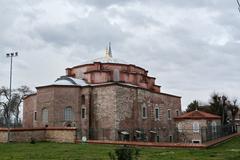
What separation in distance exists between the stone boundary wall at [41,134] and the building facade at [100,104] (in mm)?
6014

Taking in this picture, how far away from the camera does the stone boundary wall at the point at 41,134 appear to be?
24438 millimetres

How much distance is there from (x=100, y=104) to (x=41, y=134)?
9.26 metres

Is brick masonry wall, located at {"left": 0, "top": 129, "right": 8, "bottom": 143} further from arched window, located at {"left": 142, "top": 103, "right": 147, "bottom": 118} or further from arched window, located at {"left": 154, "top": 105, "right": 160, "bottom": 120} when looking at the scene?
arched window, located at {"left": 154, "top": 105, "right": 160, "bottom": 120}

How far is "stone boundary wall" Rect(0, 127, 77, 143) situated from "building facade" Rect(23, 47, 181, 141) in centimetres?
601

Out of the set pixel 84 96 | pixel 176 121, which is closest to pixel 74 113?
pixel 84 96

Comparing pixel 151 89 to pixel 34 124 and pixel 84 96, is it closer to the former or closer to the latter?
pixel 84 96

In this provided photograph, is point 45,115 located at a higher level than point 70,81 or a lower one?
lower

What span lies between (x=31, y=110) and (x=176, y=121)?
15.8 m

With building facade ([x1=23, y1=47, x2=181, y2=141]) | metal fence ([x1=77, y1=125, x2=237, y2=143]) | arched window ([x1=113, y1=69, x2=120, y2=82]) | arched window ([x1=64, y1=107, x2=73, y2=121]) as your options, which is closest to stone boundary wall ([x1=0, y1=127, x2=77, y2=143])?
metal fence ([x1=77, y1=125, x2=237, y2=143])

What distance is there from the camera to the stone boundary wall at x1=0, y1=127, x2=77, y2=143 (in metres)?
24.4

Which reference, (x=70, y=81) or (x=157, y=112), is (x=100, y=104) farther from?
(x=157, y=112)

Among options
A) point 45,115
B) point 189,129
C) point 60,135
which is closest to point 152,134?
point 189,129

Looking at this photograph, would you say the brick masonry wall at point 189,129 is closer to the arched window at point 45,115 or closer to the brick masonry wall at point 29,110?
the arched window at point 45,115

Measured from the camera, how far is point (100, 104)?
33906 mm
